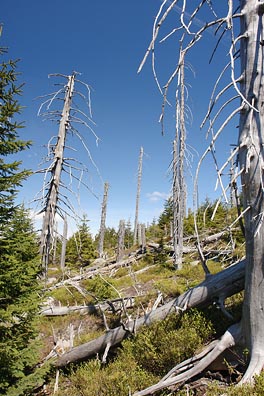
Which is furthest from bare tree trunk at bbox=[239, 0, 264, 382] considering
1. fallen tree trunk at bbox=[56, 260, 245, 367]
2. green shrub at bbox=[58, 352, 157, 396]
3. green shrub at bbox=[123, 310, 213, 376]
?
green shrub at bbox=[58, 352, 157, 396]

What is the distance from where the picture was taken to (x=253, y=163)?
393cm

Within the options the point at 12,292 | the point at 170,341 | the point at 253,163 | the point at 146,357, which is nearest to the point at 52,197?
the point at 12,292

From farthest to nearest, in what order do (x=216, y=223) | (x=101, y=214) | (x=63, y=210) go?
(x=101, y=214) → (x=216, y=223) → (x=63, y=210)

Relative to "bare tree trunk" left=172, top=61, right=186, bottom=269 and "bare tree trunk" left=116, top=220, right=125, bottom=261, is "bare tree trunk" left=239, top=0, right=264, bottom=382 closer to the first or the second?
"bare tree trunk" left=172, top=61, right=186, bottom=269

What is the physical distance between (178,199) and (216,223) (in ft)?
16.7

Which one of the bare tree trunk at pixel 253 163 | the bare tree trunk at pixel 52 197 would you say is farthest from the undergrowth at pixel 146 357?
the bare tree trunk at pixel 52 197

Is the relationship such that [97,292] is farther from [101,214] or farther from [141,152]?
[141,152]

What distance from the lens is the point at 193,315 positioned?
228 inches

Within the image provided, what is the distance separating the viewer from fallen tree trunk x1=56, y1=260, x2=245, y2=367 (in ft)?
17.1

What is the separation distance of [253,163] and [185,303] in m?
3.21

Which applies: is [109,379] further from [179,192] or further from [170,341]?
[179,192]

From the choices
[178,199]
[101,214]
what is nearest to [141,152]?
[101,214]

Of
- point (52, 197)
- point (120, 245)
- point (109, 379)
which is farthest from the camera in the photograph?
point (120, 245)

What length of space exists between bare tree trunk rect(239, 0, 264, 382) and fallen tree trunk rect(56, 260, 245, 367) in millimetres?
1065
